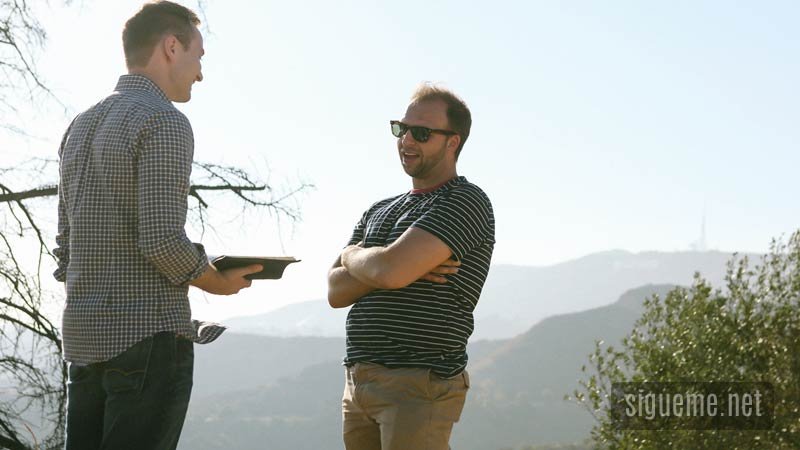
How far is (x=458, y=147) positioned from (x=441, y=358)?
0.85m

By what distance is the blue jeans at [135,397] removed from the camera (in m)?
2.40

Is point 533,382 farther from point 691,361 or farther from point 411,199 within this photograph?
point 411,199

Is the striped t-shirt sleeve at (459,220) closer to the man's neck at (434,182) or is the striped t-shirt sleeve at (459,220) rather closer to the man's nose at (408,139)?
the man's neck at (434,182)

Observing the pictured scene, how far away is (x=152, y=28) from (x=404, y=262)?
111 centimetres

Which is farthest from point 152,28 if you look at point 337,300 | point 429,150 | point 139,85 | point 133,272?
point 337,300

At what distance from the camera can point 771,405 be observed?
12.9 metres

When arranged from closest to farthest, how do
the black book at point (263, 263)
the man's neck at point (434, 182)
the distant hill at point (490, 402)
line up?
the black book at point (263, 263) < the man's neck at point (434, 182) < the distant hill at point (490, 402)

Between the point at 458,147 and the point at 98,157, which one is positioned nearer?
the point at 98,157

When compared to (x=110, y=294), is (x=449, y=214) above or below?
above

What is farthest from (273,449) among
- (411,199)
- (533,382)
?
(411,199)

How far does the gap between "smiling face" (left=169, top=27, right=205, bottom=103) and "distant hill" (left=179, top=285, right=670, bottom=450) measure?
433ft

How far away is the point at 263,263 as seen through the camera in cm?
266

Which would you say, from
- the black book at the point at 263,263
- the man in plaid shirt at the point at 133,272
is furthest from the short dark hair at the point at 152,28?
the black book at the point at 263,263

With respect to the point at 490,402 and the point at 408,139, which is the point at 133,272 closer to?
the point at 408,139
